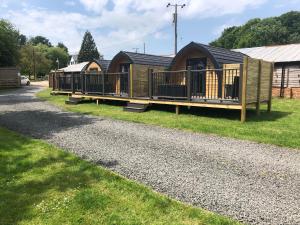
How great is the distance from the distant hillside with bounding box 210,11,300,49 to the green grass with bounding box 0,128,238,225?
218 ft

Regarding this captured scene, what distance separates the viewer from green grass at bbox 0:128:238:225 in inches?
161

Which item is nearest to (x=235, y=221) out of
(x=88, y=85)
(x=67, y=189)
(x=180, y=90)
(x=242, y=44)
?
(x=67, y=189)

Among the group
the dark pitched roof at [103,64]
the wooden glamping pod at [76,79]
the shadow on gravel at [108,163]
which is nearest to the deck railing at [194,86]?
the wooden glamping pod at [76,79]

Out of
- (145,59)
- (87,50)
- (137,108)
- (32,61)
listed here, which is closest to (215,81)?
(137,108)

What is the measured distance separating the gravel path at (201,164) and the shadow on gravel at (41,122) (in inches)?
2.6

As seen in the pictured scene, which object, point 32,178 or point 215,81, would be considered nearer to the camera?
point 32,178

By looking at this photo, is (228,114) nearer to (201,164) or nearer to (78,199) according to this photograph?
(201,164)

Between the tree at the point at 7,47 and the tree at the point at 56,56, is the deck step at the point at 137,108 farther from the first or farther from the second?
the tree at the point at 56,56

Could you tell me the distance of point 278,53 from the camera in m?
25.2

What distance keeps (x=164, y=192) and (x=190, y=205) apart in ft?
2.13

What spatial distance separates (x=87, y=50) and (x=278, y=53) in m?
71.1

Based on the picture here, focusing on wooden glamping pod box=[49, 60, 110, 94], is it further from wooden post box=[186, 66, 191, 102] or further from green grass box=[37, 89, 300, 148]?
wooden post box=[186, 66, 191, 102]

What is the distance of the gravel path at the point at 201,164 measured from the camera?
451cm

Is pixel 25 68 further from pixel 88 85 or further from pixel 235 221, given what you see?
pixel 235 221
